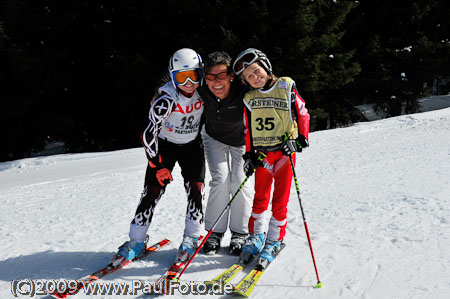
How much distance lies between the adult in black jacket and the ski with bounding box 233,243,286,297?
428 millimetres

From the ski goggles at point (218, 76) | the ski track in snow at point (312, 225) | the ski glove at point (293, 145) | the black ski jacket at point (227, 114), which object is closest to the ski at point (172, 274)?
the ski track in snow at point (312, 225)

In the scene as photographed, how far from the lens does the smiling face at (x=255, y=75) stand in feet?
10.4

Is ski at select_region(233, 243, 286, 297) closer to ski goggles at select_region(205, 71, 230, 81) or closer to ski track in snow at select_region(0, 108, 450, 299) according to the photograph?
ski track in snow at select_region(0, 108, 450, 299)

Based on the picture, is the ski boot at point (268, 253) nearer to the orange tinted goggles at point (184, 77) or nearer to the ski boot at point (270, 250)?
the ski boot at point (270, 250)

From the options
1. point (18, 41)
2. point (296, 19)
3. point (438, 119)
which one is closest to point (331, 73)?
point (296, 19)

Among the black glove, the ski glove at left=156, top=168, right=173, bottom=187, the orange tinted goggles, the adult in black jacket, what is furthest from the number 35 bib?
the ski glove at left=156, top=168, right=173, bottom=187

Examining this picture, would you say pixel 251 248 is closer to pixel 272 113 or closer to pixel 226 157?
pixel 226 157

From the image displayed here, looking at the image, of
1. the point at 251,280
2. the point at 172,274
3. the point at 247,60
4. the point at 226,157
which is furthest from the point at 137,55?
the point at 251,280

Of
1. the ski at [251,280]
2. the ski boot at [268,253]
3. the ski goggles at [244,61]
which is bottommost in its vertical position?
the ski at [251,280]

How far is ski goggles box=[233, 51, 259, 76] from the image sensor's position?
3.13 meters

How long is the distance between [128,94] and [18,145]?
4.94 metres

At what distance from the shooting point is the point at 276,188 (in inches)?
131

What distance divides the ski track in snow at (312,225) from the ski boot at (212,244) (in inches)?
3.4

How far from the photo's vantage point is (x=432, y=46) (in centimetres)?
1692
